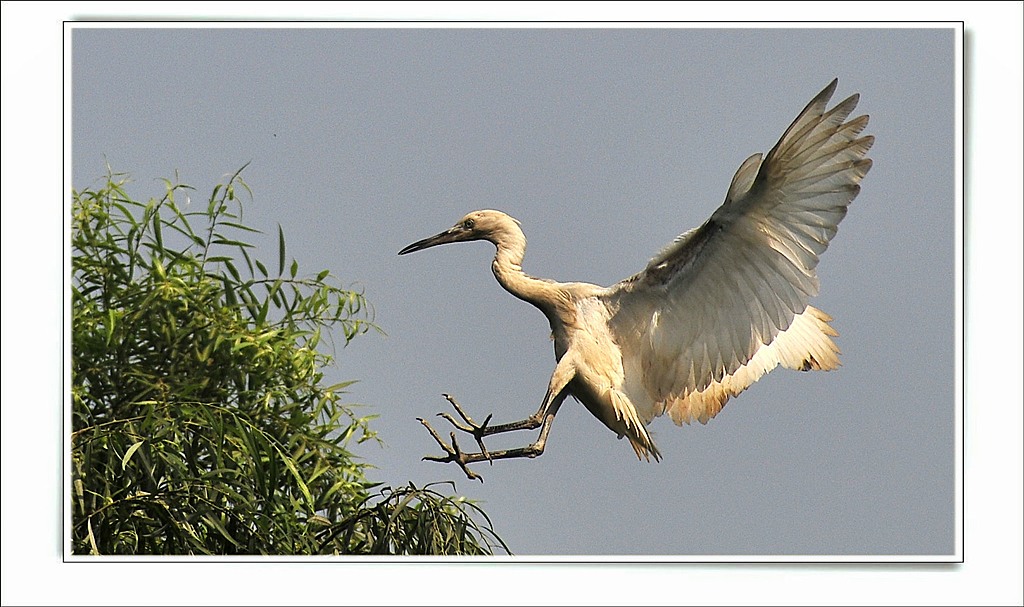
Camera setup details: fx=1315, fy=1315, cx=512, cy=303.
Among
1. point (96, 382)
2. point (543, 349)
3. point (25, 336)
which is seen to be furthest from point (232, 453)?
point (543, 349)

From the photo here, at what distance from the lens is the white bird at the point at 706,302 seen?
1888 millimetres

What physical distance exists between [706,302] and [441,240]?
0.40 m

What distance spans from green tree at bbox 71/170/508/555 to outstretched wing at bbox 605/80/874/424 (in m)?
0.35

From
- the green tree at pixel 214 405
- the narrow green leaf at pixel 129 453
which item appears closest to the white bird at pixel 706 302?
the green tree at pixel 214 405

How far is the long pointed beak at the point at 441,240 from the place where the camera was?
76.0 inches

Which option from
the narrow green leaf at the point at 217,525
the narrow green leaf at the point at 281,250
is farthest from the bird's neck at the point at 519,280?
the narrow green leaf at the point at 217,525

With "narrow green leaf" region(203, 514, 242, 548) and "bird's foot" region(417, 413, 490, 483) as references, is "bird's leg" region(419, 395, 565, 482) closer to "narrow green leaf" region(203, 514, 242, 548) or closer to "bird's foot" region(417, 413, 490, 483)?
"bird's foot" region(417, 413, 490, 483)

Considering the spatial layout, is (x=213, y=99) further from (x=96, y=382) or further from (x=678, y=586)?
(x=678, y=586)

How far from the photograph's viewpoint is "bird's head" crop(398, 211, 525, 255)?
6.31 feet

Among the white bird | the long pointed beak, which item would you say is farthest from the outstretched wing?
the long pointed beak

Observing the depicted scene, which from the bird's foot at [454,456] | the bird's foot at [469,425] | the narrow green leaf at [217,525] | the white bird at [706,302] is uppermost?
the white bird at [706,302]

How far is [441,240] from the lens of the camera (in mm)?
1931

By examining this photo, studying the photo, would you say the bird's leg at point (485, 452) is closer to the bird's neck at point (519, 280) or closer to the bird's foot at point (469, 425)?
the bird's foot at point (469, 425)

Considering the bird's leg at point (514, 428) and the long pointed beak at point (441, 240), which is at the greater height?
the long pointed beak at point (441, 240)
